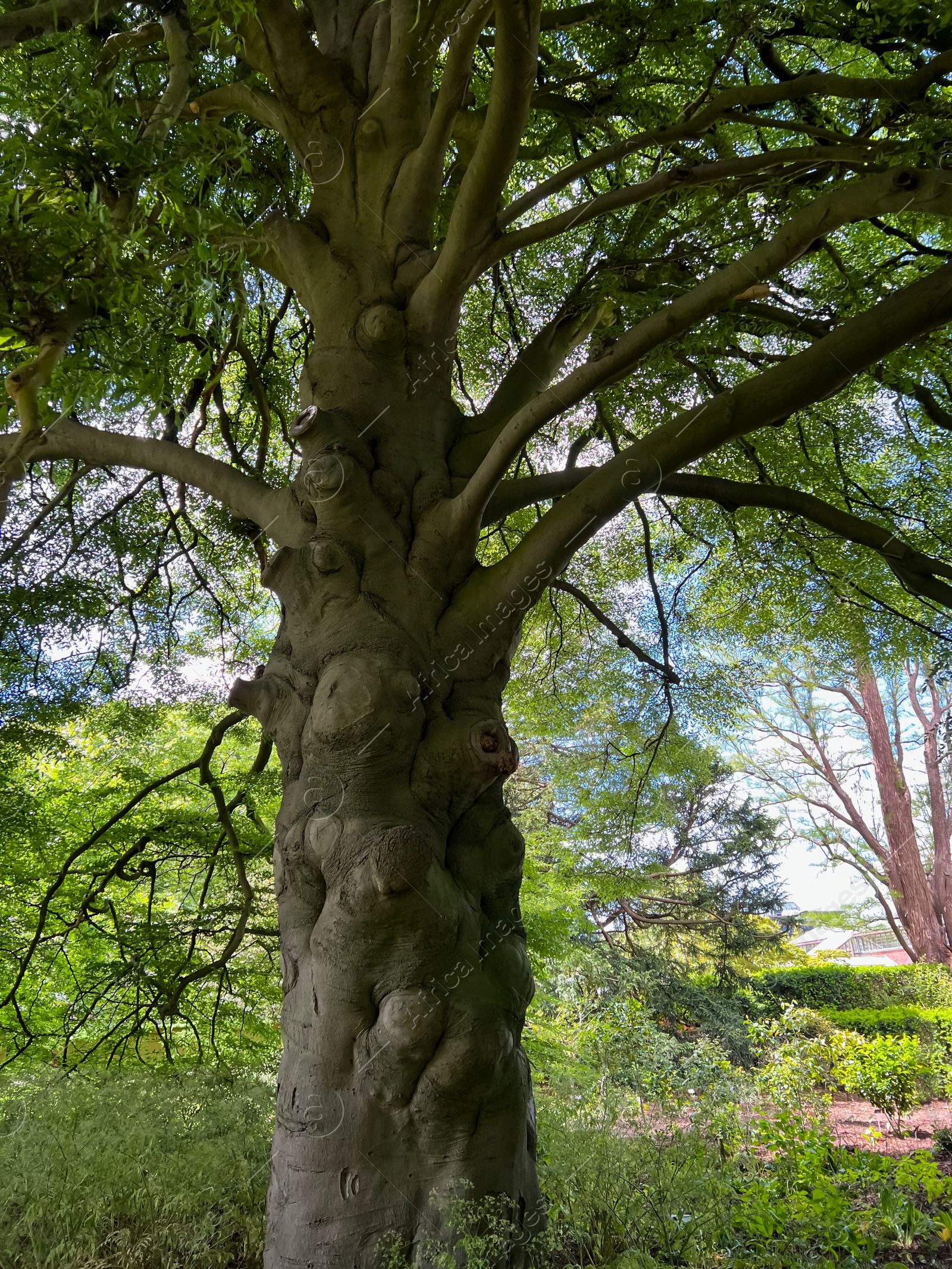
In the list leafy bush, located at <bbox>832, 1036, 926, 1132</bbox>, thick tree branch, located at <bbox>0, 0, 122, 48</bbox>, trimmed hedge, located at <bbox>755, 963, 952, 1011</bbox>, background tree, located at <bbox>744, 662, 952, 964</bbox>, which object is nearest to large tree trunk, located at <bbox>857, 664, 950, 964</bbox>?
background tree, located at <bbox>744, 662, 952, 964</bbox>

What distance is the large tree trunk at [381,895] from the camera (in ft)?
5.74

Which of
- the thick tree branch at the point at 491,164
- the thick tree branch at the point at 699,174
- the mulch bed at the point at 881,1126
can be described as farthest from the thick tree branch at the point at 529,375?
the mulch bed at the point at 881,1126

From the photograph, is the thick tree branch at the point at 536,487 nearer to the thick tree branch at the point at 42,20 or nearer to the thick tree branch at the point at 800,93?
the thick tree branch at the point at 800,93

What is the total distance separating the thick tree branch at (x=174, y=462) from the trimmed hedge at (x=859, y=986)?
1014cm

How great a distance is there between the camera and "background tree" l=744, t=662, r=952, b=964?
1354 centimetres

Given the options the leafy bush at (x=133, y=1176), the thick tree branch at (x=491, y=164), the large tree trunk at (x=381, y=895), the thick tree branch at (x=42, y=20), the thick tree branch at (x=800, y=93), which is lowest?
the leafy bush at (x=133, y=1176)

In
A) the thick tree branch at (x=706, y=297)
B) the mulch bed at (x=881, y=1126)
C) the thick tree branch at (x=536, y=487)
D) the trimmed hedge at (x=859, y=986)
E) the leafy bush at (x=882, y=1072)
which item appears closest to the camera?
the thick tree branch at (x=706, y=297)

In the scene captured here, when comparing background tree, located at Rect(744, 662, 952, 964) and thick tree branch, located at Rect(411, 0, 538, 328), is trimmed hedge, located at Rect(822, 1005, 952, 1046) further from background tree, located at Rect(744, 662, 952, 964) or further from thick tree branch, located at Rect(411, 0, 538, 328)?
thick tree branch, located at Rect(411, 0, 538, 328)

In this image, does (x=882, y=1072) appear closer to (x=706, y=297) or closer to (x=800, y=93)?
(x=706, y=297)

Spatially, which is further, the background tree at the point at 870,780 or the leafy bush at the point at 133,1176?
the background tree at the point at 870,780

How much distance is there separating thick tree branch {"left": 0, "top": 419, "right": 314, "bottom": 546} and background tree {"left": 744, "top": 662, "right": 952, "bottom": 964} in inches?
487

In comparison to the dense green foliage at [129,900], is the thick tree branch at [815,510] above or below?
above

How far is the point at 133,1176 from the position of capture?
2.27 meters

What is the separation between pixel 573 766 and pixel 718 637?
246cm
